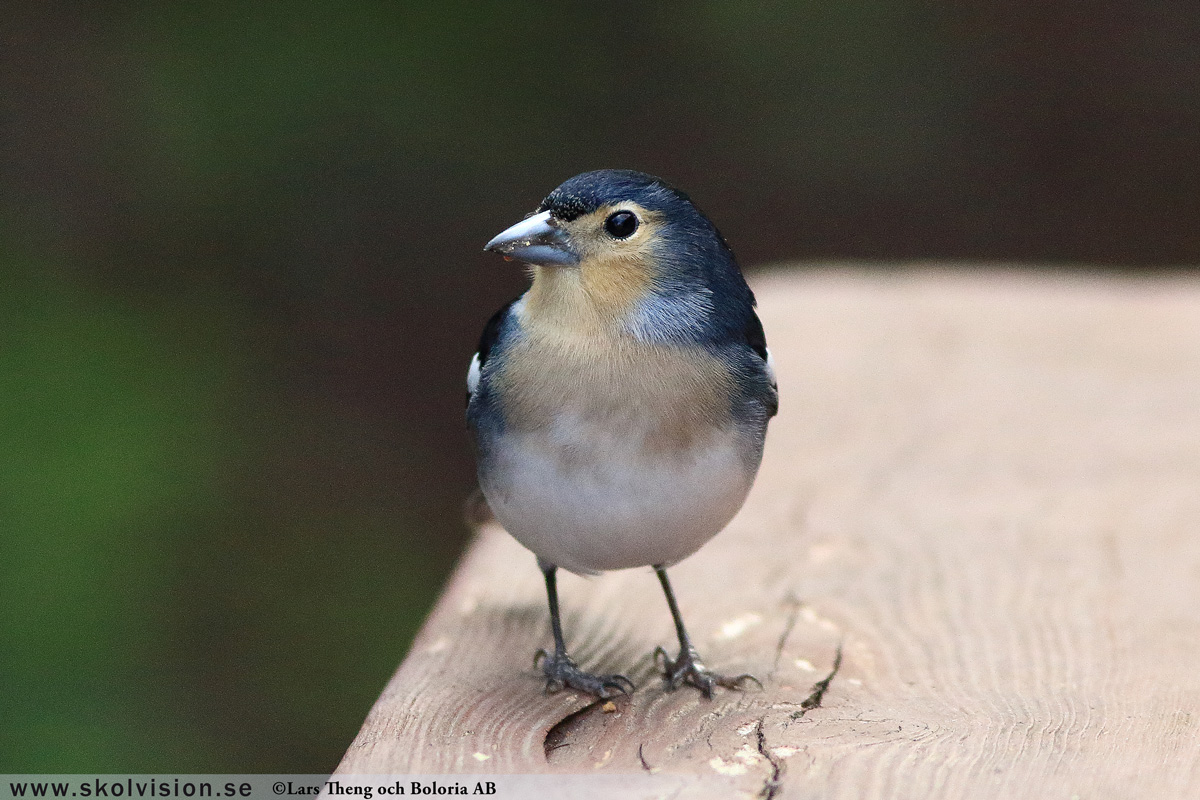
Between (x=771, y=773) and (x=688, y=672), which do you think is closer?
(x=771, y=773)

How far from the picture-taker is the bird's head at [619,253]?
105 inches

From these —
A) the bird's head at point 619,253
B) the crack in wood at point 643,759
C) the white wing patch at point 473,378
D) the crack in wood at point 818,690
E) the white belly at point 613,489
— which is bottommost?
the crack in wood at point 818,690

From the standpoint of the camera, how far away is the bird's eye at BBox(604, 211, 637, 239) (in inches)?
105

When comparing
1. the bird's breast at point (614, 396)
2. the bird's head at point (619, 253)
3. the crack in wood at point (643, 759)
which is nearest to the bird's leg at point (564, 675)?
the crack in wood at point (643, 759)

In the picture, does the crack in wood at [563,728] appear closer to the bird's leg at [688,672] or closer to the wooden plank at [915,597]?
the wooden plank at [915,597]

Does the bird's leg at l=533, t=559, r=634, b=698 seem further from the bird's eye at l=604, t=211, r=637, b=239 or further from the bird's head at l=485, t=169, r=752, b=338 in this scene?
the bird's eye at l=604, t=211, r=637, b=239

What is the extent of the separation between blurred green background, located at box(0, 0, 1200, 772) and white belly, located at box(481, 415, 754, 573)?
3.21 metres

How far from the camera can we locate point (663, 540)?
2.75 m

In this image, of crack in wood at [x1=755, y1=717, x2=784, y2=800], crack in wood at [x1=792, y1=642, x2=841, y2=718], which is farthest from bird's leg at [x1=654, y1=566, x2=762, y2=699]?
crack in wood at [x1=755, y1=717, x2=784, y2=800]

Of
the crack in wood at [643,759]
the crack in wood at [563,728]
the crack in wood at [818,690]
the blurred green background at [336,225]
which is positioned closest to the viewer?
the crack in wood at [643,759]

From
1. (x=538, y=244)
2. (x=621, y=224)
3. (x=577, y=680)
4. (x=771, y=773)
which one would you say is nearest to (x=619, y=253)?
(x=621, y=224)

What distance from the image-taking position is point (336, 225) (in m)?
8.41

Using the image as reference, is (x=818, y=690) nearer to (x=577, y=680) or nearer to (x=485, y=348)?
(x=577, y=680)

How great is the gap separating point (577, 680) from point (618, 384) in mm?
698
